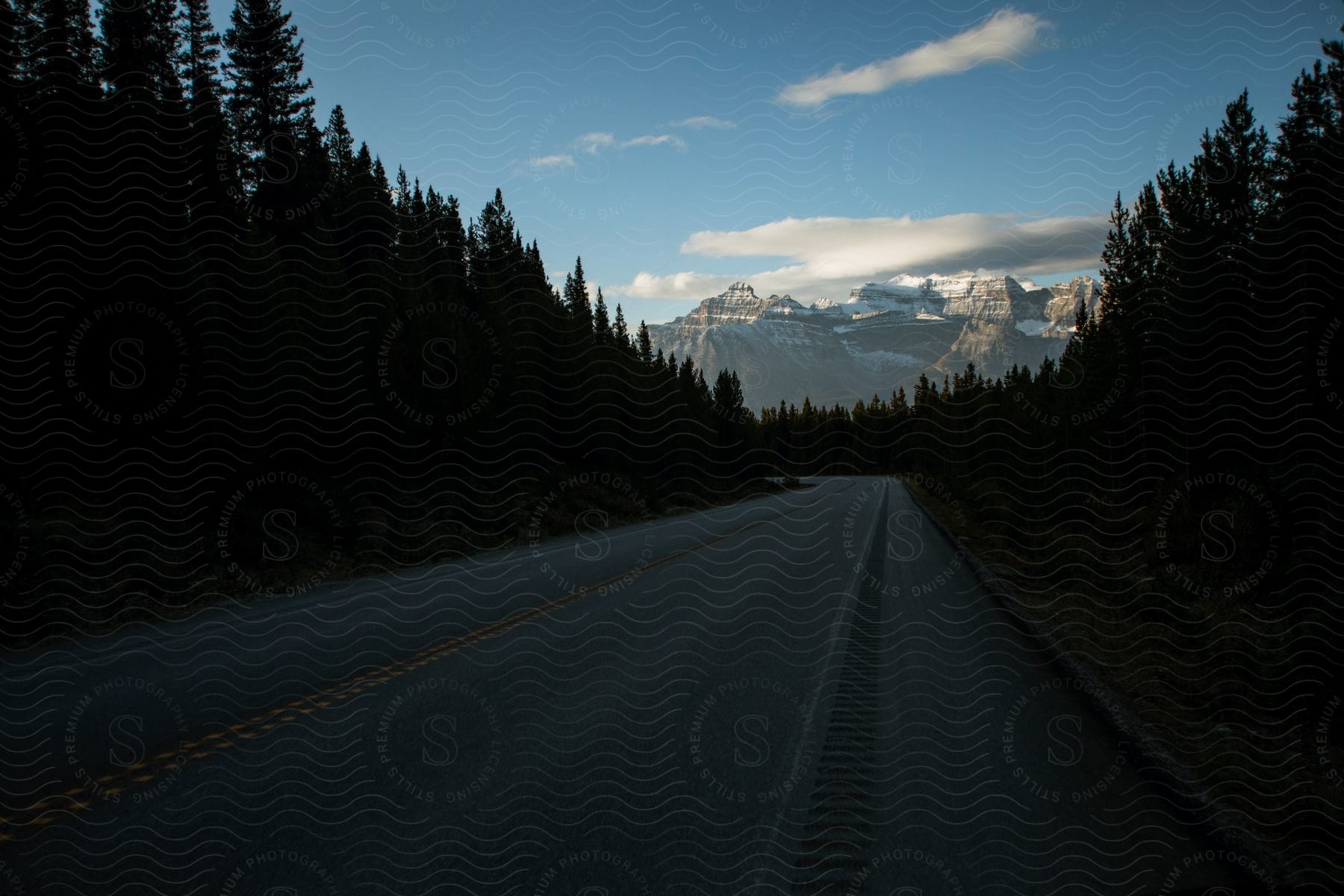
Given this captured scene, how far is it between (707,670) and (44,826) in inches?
195

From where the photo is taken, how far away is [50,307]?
514 inches

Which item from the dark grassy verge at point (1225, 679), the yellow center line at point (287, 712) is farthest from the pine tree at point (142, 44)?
the dark grassy verge at point (1225, 679)

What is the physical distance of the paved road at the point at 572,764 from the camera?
3.76m

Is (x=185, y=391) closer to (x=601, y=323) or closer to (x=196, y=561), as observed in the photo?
(x=196, y=561)

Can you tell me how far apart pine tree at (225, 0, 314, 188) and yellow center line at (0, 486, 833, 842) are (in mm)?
38509

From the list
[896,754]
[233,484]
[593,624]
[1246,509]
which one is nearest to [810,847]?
[896,754]

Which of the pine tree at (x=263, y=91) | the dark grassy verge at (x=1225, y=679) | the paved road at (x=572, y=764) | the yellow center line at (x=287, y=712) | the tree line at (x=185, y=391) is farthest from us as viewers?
the pine tree at (x=263, y=91)

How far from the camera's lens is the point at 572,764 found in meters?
5.00

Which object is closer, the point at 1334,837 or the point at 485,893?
the point at 485,893

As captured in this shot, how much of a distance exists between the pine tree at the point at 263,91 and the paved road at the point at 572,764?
3828 cm

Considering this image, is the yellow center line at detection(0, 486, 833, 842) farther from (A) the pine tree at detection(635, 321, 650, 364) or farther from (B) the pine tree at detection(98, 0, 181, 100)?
(A) the pine tree at detection(635, 321, 650, 364)

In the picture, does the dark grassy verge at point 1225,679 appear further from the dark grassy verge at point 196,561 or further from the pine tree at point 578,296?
the pine tree at point 578,296

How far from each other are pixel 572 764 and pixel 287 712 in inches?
101

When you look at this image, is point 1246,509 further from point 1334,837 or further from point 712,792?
point 712,792
